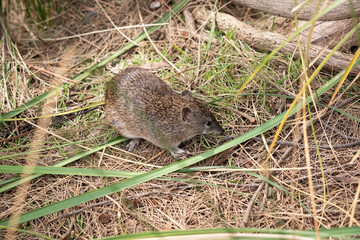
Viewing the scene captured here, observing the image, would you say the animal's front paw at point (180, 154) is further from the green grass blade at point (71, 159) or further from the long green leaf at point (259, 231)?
the long green leaf at point (259, 231)

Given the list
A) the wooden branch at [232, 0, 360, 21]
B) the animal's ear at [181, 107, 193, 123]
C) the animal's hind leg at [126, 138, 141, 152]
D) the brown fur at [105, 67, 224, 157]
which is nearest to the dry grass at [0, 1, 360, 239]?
the animal's hind leg at [126, 138, 141, 152]

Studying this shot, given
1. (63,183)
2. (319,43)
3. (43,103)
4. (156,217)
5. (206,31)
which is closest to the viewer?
(156,217)

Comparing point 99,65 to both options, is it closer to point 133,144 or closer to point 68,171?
point 133,144

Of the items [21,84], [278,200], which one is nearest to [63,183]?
[21,84]

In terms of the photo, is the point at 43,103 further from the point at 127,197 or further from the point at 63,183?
the point at 127,197

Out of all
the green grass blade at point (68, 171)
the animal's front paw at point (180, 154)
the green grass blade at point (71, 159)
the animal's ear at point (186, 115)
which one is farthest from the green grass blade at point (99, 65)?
the animal's front paw at point (180, 154)

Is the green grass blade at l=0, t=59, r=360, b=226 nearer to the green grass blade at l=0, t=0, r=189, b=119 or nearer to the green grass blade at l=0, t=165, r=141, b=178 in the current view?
the green grass blade at l=0, t=165, r=141, b=178

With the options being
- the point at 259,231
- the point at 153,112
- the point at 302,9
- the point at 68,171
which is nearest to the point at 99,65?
the point at 153,112
